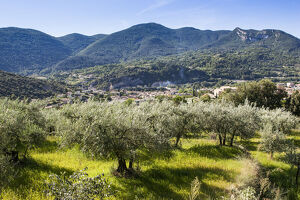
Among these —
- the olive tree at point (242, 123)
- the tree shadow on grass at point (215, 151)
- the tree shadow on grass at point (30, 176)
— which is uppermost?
the olive tree at point (242, 123)

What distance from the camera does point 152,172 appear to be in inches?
463

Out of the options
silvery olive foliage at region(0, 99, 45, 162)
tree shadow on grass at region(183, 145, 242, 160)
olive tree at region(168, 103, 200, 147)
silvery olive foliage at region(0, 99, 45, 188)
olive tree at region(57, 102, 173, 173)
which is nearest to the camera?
silvery olive foliage at region(0, 99, 45, 188)

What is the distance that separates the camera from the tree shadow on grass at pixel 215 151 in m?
17.0

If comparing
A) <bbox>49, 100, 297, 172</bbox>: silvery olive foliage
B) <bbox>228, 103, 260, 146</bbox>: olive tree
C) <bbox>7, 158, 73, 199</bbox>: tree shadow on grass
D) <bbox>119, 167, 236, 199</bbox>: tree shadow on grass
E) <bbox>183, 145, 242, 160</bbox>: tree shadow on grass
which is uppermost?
<bbox>49, 100, 297, 172</bbox>: silvery olive foliage

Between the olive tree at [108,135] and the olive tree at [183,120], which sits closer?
the olive tree at [108,135]

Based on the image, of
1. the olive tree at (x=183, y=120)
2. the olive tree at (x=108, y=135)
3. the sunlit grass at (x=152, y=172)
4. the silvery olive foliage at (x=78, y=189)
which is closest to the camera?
the silvery olive foliage at (x=78, y=189)

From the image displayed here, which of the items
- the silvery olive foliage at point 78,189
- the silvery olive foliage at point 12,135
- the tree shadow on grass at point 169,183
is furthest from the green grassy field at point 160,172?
the silvery olive foliage at point 78,189

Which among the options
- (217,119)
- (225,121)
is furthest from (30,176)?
(225,121)

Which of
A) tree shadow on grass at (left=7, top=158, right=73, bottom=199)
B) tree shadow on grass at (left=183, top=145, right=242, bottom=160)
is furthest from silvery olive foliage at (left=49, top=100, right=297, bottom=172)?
tree shadow on grass at (left=183, top=145, right=242, bottom=160)

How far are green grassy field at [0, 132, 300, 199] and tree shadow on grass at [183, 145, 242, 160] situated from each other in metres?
0.10

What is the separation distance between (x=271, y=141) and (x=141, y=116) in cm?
1405

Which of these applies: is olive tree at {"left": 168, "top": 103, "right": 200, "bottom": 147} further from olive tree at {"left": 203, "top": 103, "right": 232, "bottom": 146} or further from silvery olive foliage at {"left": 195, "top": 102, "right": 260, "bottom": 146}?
olive tree at {"left": 203, "top": 103, "right": 232, "bottom": 146}

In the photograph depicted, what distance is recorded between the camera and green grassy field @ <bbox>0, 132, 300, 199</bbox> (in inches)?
357

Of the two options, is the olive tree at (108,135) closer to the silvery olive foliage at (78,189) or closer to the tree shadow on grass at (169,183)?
the tree shadow on grass at (169,183)
